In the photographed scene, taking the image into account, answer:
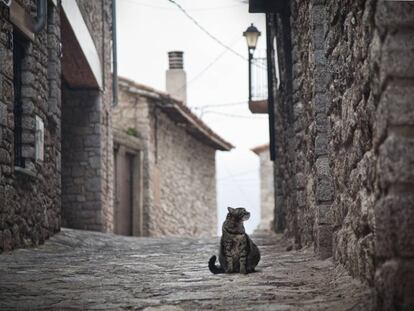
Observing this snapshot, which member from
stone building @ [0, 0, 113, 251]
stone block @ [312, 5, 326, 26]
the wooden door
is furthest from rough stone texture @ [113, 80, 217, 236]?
stone block @ [312, 5, 326, 26]

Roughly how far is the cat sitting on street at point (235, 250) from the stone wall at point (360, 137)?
2.06 feet

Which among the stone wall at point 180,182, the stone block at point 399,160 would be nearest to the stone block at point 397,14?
the stone block at point 399,160

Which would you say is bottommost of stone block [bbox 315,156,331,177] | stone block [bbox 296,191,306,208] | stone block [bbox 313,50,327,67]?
stone block [bbox 296,191,306,208]

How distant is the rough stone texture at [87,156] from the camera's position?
1216 cm

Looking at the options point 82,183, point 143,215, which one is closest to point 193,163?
point 143,215

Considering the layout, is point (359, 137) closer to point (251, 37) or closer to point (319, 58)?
point (319, 58)

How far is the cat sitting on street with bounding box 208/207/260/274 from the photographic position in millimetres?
5152

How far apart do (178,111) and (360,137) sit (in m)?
12.6

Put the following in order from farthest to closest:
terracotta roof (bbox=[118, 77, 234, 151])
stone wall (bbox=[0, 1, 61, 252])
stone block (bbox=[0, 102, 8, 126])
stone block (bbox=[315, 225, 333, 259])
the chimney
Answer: the chimney, terracotta roof (bbox=[118, 77, 234, 151]), stone wall (bbox=[0, 1, 61, 252]), stone block (bbox=[0, 102, 8, 126]), stone block (bbox=[315, 225, 333, 259])

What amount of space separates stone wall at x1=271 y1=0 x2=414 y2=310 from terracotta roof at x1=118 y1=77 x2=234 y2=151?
8.51 metres

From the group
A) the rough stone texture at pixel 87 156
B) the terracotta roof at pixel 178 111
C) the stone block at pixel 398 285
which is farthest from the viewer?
the terracotta roof at pixel 178 111

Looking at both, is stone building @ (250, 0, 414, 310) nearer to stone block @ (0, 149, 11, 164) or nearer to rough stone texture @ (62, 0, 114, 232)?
stone block @ (0, 149, 11, 164)

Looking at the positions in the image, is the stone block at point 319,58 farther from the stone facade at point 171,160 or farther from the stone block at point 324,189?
the stone facade at point 171,160

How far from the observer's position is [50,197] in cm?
862
